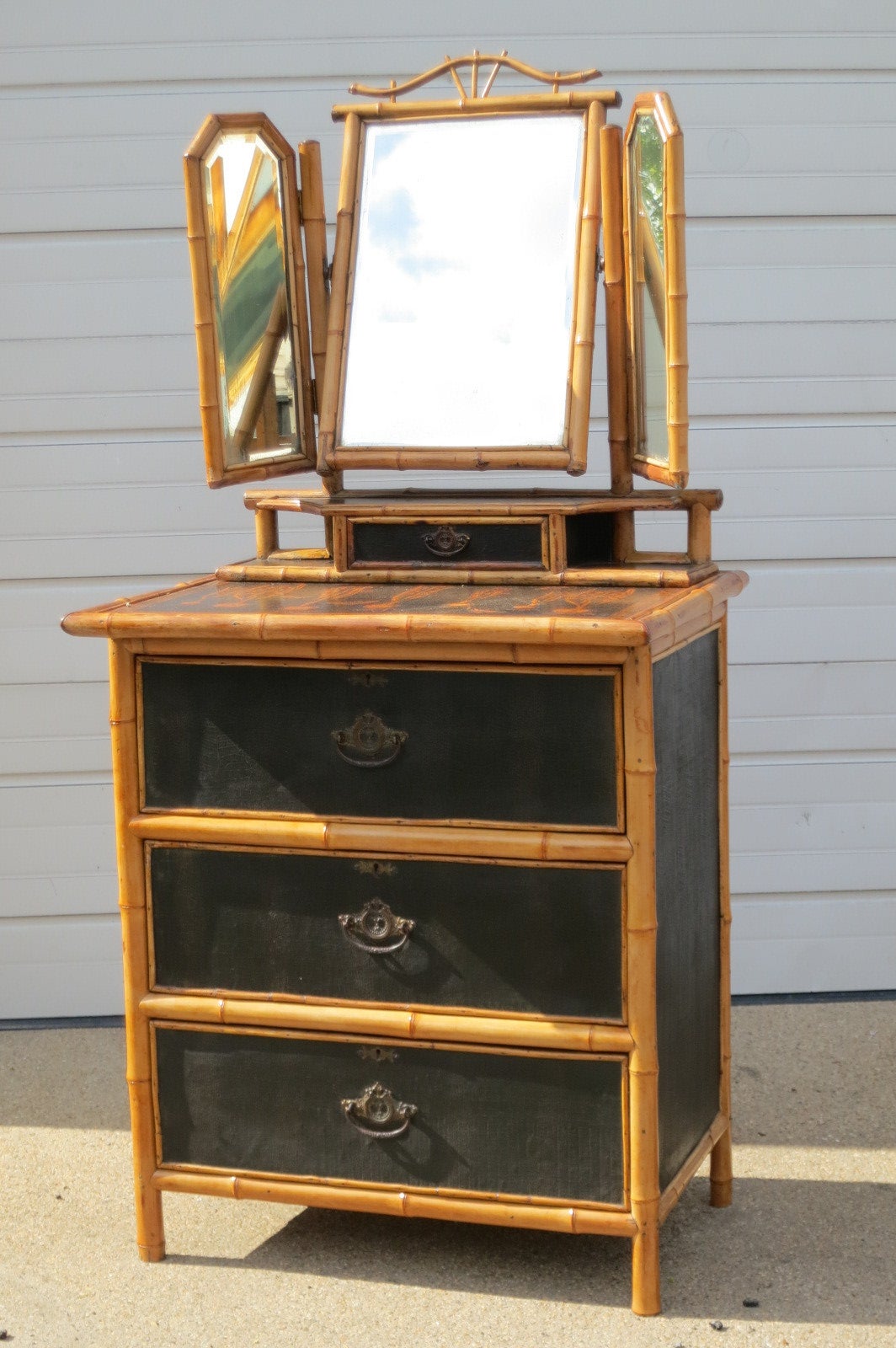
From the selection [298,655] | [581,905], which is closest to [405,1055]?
[581,905]

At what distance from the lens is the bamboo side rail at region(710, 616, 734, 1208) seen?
250 centimetres

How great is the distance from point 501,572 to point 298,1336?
3.72 ft

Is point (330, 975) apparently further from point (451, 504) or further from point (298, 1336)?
point (451, 504)

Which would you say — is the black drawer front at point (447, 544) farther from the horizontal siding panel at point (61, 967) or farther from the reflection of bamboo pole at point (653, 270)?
the horizontal siding panel at point (61, 967)

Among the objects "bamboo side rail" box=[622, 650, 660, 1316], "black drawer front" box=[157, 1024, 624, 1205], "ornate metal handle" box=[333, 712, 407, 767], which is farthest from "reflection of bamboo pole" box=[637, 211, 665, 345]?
"black drawer front" box=[157, 1024, 624, 1205]

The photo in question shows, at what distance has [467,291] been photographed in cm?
249

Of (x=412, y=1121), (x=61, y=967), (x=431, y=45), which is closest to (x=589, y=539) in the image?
(x=412, y=1121)

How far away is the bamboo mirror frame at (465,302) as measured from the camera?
2.43 metres

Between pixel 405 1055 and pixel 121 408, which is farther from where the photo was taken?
pixel 121 408

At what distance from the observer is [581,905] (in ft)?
7.11

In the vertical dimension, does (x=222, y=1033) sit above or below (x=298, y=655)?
below

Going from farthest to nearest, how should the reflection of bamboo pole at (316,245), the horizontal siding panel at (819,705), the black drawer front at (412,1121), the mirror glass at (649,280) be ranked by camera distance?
the horizontal siding panel at (819,705)
the reflection of bamboo pole at (316,245)
the mirror glass at (649,280)
the black drawer front at (412,1121)

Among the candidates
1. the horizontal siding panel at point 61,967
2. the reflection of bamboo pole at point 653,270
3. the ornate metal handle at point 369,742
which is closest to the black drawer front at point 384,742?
the ornate metal handle at point 369,742

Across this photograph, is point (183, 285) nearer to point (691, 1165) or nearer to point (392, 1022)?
point (392, 1022)
